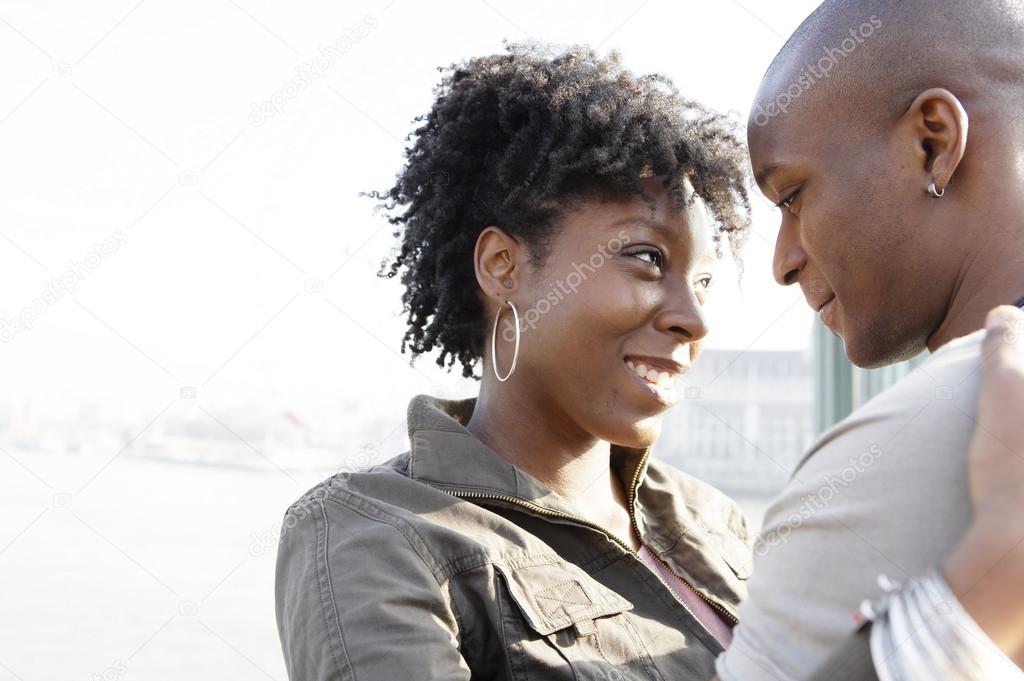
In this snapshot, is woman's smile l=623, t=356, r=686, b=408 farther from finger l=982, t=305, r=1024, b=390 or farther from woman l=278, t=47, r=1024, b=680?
finger l=982, t=305, r=1024, b=390

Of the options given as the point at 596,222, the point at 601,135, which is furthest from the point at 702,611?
the point at 601,135

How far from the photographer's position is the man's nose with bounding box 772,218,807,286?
1.55 metres

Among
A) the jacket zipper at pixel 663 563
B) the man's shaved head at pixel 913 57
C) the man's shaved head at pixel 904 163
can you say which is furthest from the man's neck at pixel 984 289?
the jacket zipper at pixel 663 563

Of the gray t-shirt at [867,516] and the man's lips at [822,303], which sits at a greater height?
the man's lips at [822,303]

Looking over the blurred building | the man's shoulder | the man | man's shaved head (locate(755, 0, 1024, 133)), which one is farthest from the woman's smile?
the blurred building

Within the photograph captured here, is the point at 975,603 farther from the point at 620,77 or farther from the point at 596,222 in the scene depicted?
the point at 620,77

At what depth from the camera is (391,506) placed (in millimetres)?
1796

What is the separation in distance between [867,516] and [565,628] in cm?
85

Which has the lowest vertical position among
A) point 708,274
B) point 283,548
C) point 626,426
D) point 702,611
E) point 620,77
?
point 702,611

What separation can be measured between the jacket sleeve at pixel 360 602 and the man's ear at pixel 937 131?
97 centimetres

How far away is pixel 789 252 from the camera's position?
1.57 m

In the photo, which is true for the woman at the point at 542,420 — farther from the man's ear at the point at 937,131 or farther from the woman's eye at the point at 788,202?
the man's ear at the point at 937,131

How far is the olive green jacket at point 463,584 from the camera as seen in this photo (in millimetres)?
1586

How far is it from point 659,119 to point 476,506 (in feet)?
2.98
